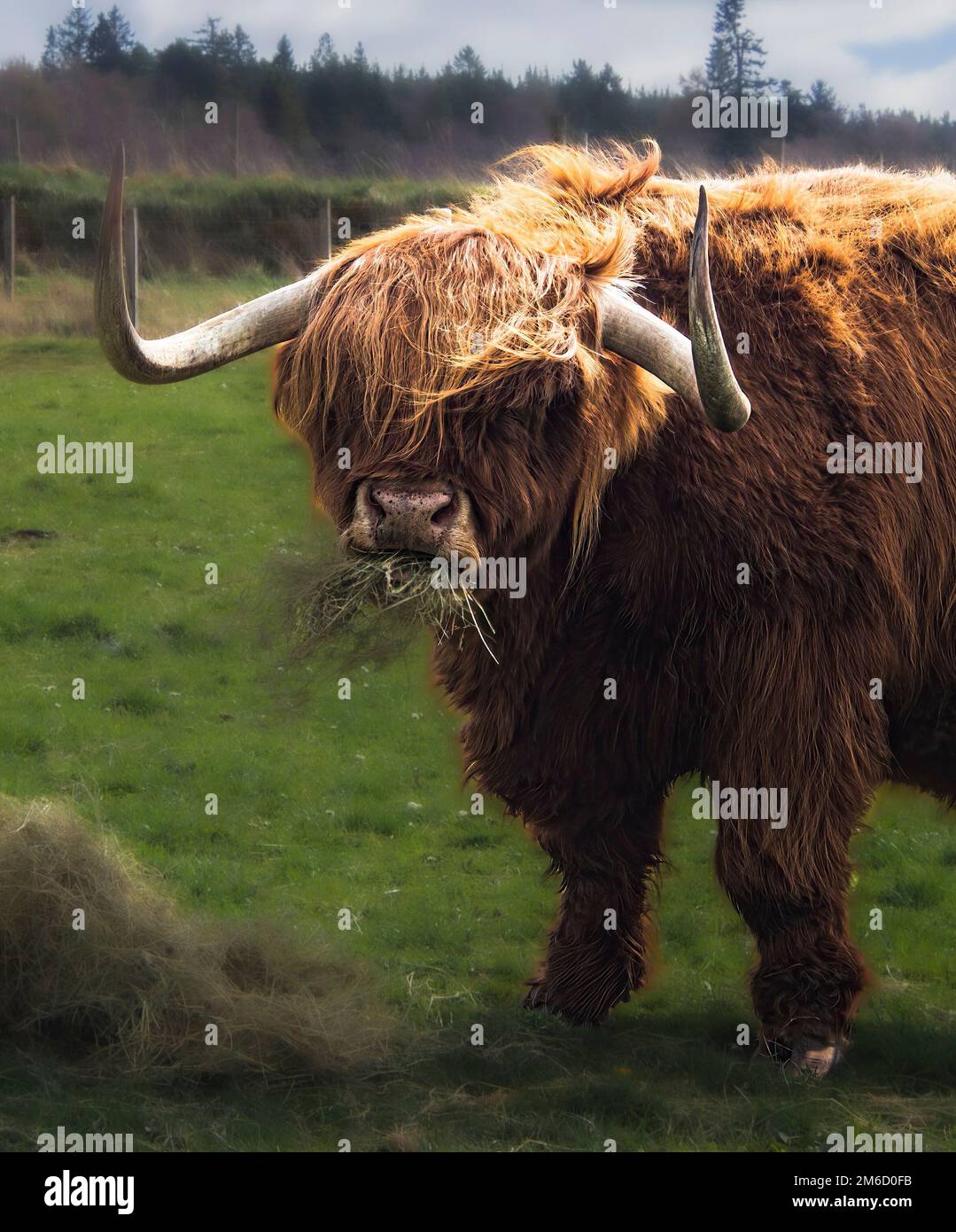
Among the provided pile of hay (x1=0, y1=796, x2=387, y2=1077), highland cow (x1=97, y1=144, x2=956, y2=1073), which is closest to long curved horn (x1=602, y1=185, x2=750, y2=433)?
highland cow (x1=97, y1=144, x2=956, y2=1073)

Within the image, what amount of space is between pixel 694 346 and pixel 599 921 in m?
2.07

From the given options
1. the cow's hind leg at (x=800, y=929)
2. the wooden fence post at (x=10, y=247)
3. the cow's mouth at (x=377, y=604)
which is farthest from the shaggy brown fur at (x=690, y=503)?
the wooden fence post at (x=10, y=247)

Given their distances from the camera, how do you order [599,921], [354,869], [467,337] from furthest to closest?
[354,869], [599,921], [467,337]

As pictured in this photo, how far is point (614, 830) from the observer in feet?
16.5

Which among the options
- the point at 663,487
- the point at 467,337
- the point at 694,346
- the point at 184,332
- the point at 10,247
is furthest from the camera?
the point at 10,247

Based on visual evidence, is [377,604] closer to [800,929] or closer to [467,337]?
[467,337]

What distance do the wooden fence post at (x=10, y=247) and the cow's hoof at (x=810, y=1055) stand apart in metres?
13.9

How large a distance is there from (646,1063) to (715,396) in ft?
6.76

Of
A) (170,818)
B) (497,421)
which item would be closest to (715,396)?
(497,421)

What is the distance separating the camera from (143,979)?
4902mm

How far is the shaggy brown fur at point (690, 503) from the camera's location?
4.19 meters

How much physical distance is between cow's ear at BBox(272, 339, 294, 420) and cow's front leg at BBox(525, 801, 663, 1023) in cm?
156

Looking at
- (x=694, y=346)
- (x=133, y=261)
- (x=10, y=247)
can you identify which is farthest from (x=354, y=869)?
(x=10, y=247)

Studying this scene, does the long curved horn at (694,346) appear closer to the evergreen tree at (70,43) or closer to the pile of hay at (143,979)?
the pile of hay at (143,979)
